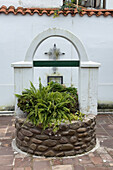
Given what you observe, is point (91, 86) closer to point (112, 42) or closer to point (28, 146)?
point (28, 146)

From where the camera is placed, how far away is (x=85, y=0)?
7.50 meters

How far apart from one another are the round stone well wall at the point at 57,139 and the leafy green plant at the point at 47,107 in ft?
0.42

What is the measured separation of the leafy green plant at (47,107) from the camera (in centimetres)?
368

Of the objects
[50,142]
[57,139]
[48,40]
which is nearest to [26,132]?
[50,142]

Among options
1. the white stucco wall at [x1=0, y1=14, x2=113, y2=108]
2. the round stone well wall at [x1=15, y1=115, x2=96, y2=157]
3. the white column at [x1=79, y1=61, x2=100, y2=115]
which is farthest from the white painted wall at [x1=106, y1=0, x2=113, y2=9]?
the round stone well wall at [x1=15, y1=115, x2=96, y2=157]

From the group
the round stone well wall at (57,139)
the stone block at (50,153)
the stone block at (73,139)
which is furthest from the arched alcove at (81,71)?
the stone block at (50,153)

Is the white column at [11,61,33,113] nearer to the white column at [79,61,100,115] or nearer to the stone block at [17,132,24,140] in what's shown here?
the stone block at [17,132,24,140]

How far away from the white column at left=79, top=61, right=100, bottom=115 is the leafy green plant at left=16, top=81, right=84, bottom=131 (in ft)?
0.76

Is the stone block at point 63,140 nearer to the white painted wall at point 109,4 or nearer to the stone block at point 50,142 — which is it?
the stone block at point 50,142

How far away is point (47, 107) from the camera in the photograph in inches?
146

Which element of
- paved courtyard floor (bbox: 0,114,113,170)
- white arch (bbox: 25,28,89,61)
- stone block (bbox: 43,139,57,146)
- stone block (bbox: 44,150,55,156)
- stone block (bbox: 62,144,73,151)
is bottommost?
paved courtyard floor (bbox: 0,114,113,170)

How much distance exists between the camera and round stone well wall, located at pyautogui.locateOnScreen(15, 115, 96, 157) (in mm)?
3662

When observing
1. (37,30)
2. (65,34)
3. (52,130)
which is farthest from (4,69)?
(52,130)

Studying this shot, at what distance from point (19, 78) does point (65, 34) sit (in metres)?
1.36
